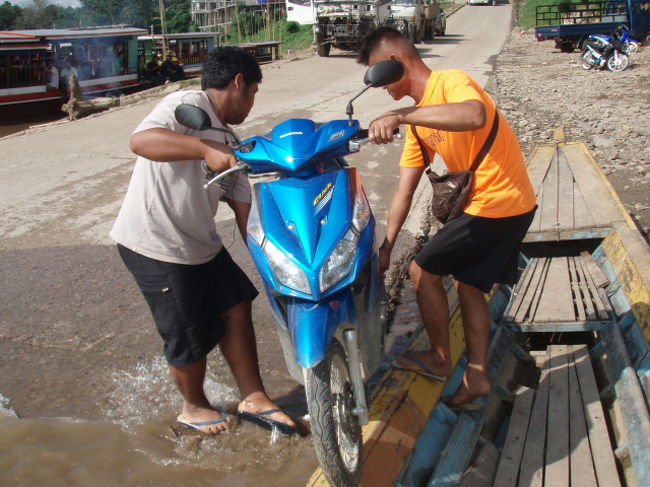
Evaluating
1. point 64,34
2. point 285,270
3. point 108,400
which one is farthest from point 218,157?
point 64,34

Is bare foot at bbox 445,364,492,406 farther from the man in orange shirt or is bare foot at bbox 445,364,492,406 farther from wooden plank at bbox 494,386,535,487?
wooden plank at bbox 494,386,535,487

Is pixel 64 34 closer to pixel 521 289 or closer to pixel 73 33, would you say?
pixel 73 33

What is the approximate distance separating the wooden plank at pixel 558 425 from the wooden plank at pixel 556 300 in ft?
0.76

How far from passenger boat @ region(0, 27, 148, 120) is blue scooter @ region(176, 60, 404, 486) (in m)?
20.7

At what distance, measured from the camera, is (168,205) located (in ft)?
8.50

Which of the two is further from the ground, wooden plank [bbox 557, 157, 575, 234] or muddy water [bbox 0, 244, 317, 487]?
wooden plank [bbox 557, 157, 575, 234]

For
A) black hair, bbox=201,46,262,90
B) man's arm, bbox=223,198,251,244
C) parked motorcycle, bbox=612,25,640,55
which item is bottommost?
man's arm, bbox=223,198,251,244

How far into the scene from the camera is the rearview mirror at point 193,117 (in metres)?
2.27

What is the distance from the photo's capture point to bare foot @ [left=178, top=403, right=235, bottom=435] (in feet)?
9.56

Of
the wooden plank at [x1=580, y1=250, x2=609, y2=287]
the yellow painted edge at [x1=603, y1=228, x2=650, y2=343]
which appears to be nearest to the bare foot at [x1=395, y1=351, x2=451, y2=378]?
the yellow painted edge at [x1=603, y1=228, x2=650, y2=343]

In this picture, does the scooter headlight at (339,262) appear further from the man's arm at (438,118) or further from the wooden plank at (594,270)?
the wooden plank at (594,270)

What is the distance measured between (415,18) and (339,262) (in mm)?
23456

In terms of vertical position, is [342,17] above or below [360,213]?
above

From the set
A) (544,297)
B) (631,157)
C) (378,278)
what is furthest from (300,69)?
(378,278)
